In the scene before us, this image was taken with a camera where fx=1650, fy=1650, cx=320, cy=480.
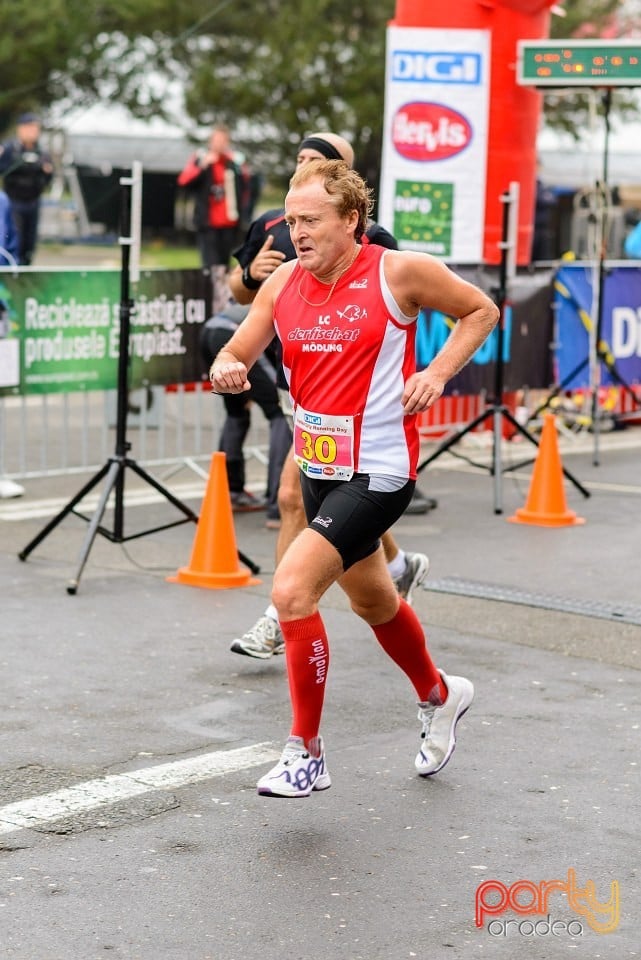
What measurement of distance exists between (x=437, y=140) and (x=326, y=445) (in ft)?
27.7

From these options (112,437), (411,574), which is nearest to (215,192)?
(112,437)

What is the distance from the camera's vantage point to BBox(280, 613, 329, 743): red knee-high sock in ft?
16.4

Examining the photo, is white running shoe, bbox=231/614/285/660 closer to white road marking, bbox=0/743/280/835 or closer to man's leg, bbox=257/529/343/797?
white road marking, bbox=0/743/280/835

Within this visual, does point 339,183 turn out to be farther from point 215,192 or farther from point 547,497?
point 215,192

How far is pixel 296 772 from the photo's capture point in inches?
197

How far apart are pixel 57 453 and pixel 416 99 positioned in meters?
4.02

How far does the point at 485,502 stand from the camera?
1101 centimetres

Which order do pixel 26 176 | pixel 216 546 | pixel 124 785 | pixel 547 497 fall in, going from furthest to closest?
pixel 26 176
pixel 547 497
pixel 216 546
pixel 124 785

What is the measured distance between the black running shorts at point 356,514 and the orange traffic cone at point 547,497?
5.14m

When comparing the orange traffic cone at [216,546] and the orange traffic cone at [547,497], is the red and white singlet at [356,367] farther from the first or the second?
the orange traffic cone at [547,497]

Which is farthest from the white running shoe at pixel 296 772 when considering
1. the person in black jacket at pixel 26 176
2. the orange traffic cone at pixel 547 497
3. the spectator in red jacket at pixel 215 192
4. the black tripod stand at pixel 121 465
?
the spectator in red jacket at pixel 215 192

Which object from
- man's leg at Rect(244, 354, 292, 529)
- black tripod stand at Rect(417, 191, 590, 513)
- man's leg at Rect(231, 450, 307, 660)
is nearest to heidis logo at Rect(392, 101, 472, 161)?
black tripod stand at Rect(417, 191, 590, 513)

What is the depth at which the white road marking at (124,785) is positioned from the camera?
4.96m

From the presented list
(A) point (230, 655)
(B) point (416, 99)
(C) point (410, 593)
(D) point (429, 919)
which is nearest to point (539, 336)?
(B) point (416, 99)
